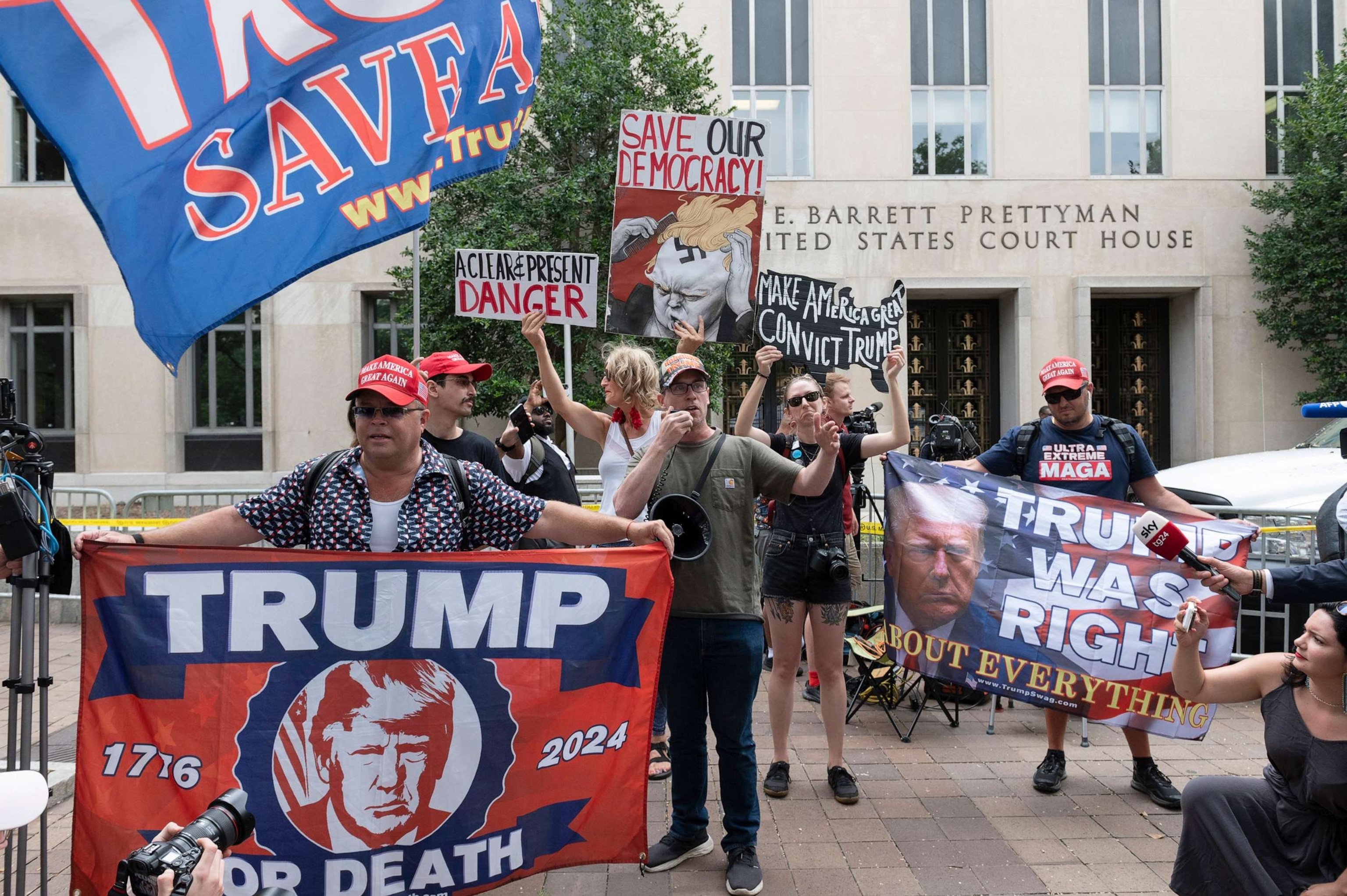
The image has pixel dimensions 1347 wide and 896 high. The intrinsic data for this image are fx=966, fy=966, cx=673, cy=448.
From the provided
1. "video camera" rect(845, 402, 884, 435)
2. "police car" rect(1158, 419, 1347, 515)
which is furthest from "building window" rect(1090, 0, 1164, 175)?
"video camera" rect(845, 402, 884, 435)

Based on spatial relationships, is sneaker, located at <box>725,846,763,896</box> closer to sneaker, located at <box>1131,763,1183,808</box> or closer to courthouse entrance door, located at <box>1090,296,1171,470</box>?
sneaker, located at <box>1131,763,1183,808</box>

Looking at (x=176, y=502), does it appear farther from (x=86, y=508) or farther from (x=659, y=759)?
(x=659, y=759)

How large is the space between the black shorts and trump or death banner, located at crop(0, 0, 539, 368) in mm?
2302

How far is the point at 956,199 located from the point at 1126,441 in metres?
15.2

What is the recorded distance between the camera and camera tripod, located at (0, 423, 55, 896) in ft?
9.68

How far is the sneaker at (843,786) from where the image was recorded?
4.75 m

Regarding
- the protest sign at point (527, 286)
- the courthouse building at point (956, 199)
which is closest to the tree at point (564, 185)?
the courthouse building at point (956, 199)

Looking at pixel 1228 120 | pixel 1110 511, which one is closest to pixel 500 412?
pixel 1110 511

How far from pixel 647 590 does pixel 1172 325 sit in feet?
66.9

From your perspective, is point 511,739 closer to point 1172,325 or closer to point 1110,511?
point 1110,511

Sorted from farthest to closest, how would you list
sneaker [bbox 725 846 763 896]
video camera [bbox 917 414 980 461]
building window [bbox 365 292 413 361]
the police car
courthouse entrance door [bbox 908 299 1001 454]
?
courthouse entrance door [bbox 908 299 1001 454], building window [bbox 365 292 413 361], the police car, video camera [bbox 917 414 980 461], sneaker [bbox 725 846 763 896]

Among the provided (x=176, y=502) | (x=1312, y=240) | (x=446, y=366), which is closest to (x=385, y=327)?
(x=176, y=502)

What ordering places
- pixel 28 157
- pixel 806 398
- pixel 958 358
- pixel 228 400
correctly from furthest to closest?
pixel 958 358, pixel 228 400, pixel 28 157, pixel 806 398

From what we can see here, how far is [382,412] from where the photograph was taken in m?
3.05
